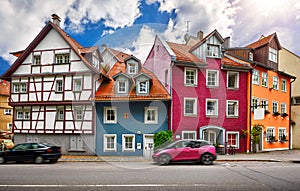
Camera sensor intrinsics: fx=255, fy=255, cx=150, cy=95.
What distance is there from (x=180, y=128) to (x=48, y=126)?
11.3 m

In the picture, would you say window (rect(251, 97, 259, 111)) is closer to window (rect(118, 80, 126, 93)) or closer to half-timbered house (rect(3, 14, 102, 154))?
window (rect(118, 80, 126, 93))

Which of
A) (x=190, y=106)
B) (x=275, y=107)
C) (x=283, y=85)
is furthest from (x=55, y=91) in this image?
(x=283, y=85)

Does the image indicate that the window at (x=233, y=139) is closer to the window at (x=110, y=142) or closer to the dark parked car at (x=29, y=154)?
the window at (x=110, y=142)

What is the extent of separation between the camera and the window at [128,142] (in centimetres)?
2109

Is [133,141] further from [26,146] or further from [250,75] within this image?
[250,75]

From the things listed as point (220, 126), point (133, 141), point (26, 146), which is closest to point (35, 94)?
point (26, 146)

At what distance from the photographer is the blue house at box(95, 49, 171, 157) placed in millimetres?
20984

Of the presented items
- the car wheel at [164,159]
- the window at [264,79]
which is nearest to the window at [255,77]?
the window at [264,79]

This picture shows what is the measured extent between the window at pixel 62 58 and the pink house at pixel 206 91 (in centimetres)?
717

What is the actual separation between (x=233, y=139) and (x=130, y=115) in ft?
30.8

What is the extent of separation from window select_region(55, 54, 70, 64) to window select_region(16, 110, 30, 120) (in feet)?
17.3

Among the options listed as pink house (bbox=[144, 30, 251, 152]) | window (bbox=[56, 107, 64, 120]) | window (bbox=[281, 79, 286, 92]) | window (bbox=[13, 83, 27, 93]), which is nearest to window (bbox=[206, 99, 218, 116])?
pink house (bbox=[144, 30, 251, 152])

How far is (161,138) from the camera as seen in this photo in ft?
64.1

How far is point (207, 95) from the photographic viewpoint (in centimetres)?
2223
